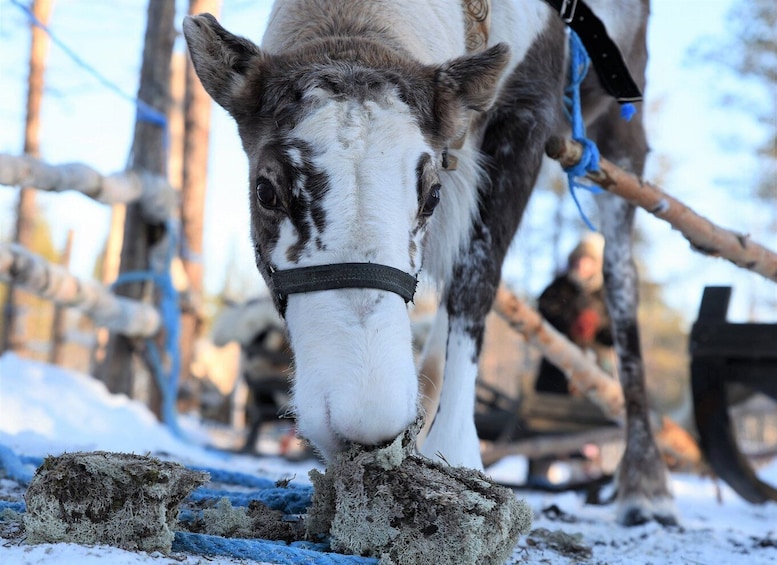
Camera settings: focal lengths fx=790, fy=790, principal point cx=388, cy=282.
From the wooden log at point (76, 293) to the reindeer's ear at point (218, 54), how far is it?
89.9 inches

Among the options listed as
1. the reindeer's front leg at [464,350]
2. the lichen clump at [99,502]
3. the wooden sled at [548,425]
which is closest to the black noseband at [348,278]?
the lichen clump at [99,502]

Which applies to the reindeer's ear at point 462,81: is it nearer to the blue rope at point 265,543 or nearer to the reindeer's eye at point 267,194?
the reindeer's eye at point 267,194

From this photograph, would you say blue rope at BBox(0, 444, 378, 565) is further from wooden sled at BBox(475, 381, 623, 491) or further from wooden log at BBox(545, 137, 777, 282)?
wooden sled at BBox(475, 381, 623, 491)

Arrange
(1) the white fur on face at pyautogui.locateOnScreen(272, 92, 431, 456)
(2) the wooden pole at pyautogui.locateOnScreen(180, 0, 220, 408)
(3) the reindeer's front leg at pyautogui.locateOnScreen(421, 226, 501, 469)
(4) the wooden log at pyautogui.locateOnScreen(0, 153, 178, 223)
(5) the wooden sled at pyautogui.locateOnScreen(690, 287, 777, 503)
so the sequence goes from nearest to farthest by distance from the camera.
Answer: (1) the white fur on face at pyautogui.locateOnScreen(272, 92, 431, 456), (3) the reindeer's front leg at pyautogui.locateOnScreen(421, 226, 501, 469), (4) the wooden log at pyautogui.locateOnScreen(0, 153, 178, 223), (5) the wooden sled at pyautogui.locateOnScreen(690, 287, 777, 503), (2) the wooden pole at pyautogui.locateOnScreen(180, 0, 220, 408)

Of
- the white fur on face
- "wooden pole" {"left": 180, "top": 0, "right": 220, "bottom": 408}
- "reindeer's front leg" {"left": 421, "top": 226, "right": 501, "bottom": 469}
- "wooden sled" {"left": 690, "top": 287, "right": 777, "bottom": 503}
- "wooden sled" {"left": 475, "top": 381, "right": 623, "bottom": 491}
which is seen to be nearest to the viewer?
the white fur on face

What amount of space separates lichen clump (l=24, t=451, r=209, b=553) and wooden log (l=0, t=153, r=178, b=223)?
2.53 m

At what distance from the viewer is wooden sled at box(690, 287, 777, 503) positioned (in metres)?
4.42

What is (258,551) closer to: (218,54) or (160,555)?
(160,555)

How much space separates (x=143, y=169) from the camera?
5895 millimetres

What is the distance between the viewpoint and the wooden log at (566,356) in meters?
4.65

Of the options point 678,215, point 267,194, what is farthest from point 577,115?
point 267,194

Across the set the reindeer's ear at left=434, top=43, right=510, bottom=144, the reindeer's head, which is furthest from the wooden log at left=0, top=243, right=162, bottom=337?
the reindeer's ear at left=434, top=43, right=510, bottom=144

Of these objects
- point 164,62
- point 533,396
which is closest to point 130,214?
point 164,62

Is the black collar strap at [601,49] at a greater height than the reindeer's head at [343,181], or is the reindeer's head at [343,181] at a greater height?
the black collar strap at [601,49]
